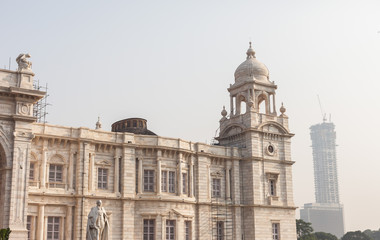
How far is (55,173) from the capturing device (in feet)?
124

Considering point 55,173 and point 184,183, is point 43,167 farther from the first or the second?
point 184,183

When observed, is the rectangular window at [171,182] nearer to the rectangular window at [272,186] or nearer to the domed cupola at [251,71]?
the rectangular window at [272,186]

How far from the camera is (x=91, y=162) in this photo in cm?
3891

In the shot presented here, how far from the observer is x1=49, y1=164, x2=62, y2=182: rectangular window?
37678 millimetres

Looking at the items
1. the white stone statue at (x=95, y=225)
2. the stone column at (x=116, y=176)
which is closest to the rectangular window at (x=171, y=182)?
the stone column at (x=116, y=176)

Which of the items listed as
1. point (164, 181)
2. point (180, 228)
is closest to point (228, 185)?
point (180, 228)

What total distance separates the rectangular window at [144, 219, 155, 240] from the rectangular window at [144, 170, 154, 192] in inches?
94.9

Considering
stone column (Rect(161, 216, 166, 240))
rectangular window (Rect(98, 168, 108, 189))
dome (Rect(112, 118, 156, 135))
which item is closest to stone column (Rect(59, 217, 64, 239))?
rectangular window (Rect(98, 168, 108, 189))

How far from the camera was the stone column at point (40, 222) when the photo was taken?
35.9 m

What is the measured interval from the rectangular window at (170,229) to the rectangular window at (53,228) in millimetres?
8595

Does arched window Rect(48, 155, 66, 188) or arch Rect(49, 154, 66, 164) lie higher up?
arch Rect(49, 154, 66, 164)

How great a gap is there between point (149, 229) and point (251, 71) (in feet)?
61.0

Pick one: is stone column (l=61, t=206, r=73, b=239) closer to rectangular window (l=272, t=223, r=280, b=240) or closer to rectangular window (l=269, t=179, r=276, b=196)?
rectangular window (l=272, t=223, r=280, b=240)

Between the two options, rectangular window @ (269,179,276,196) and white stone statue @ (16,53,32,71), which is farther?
rectangular window @ (269,179,276,196)
